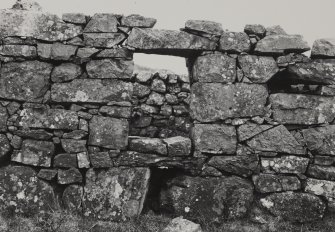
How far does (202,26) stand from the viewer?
5.43 m

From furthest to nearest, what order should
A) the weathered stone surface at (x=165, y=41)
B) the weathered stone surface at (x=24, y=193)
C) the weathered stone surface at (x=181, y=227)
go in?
1. the weathered stone surface at (x=165, y=41)
2. the weathered stone surface at (x=24, y=193)
3. the weathered stone surface at (x=181, y=227)

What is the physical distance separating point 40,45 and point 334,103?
186 inches

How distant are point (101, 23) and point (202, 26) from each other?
1.56 m

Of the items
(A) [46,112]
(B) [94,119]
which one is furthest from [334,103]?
(A) [46,112]

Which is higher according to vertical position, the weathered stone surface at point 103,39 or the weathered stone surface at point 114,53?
the weathered stone surface at point 103,39

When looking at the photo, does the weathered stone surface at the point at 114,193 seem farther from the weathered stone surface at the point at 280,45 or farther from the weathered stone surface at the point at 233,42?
the weathered stone surface at the point at 280,45

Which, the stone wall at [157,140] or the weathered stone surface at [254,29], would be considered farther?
the weathered stone surface at [254,29]

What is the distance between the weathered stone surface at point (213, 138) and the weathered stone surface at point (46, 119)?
1.92 meters

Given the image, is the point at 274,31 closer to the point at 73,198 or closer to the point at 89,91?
the point at 89,91

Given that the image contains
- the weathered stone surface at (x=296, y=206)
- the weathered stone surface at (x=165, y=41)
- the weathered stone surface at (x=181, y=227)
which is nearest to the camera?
the weathered stone surface at (x=181, y=227)

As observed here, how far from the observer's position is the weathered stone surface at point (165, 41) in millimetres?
5348

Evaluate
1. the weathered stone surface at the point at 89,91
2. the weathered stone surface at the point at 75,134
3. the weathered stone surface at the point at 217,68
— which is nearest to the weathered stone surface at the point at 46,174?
the weathered stone surface at the point at 75,134

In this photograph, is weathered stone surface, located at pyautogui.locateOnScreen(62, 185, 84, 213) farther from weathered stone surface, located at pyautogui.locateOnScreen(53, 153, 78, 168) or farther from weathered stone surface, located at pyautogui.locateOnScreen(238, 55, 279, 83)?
weathered stone surface, located at pyautogui.locateOnScreen(238, 55, 279, 83)

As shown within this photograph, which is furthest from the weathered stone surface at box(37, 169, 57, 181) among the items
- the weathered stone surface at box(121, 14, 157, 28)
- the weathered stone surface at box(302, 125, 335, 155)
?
the weathered stone surface at box(302, 125, 335, 155)
